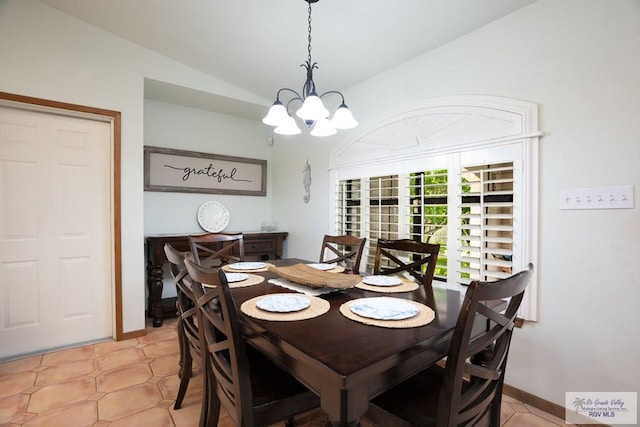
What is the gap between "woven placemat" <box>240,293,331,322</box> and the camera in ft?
4.01

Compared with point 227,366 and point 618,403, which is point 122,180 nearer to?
point 227,366

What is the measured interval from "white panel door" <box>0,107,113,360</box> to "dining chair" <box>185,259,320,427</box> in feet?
6.84

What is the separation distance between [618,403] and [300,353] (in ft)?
5.99

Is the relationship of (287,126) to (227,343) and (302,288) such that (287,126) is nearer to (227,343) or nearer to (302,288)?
(302,288)

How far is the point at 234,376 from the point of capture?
45.4 inches

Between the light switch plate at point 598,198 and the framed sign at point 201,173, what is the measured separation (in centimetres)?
340

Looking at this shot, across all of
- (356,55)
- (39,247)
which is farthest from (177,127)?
(356,55)

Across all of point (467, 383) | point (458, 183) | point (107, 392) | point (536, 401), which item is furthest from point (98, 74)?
point (536, 401)

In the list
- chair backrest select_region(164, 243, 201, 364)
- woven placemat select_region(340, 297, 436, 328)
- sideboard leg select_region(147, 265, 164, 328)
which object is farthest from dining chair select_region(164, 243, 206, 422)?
sideboard leg select_region(147, 265, 164, 328)

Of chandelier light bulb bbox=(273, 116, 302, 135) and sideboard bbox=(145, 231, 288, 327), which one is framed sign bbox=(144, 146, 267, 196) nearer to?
sideboard bbox=(145, 231, 288, 327)

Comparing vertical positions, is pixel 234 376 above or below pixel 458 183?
below

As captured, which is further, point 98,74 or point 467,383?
point 98,74

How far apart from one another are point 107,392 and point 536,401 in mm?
2742

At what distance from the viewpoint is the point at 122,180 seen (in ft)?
9.25
